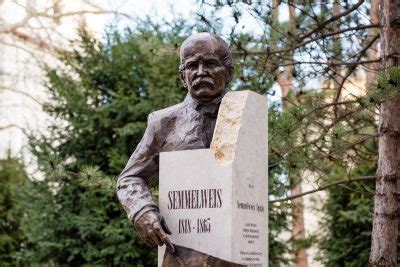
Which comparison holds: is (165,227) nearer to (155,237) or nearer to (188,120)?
(155,237)

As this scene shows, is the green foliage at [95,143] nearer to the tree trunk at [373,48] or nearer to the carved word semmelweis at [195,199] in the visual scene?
the tree trunk at [373,48]

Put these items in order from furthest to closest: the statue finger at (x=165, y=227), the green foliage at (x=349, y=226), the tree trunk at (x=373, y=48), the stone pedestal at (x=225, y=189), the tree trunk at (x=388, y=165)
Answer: the green foliage at (x=349, y=226), the tree trunk at (x=373, y=48), the tree trunk at (x=388, y=165), the statue finger at (x=165, y=227), the stone pedestal at (x=225, y=189)

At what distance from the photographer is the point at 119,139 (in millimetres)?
10281

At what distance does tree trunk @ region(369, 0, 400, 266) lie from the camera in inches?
282

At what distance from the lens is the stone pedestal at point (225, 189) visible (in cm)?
449

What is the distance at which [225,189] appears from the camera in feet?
14.8

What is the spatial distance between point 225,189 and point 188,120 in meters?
0.62

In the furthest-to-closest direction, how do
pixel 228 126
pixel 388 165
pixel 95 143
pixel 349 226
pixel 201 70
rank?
pixel 349 226 → pixel 95 143 → pixel 388 165 → pixel 201 70 → pixel 228 126

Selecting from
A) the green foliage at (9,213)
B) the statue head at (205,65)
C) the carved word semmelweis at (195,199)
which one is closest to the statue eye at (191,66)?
the statue head at (205,65)

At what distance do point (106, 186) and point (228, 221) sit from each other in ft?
10.0

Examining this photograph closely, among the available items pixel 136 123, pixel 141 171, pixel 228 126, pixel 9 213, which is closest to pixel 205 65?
pixel 228 126

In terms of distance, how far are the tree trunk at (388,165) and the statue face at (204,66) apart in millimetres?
2871

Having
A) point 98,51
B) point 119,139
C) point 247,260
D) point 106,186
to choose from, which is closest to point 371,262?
point 106,186

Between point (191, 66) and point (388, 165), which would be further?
point (388, 165)
